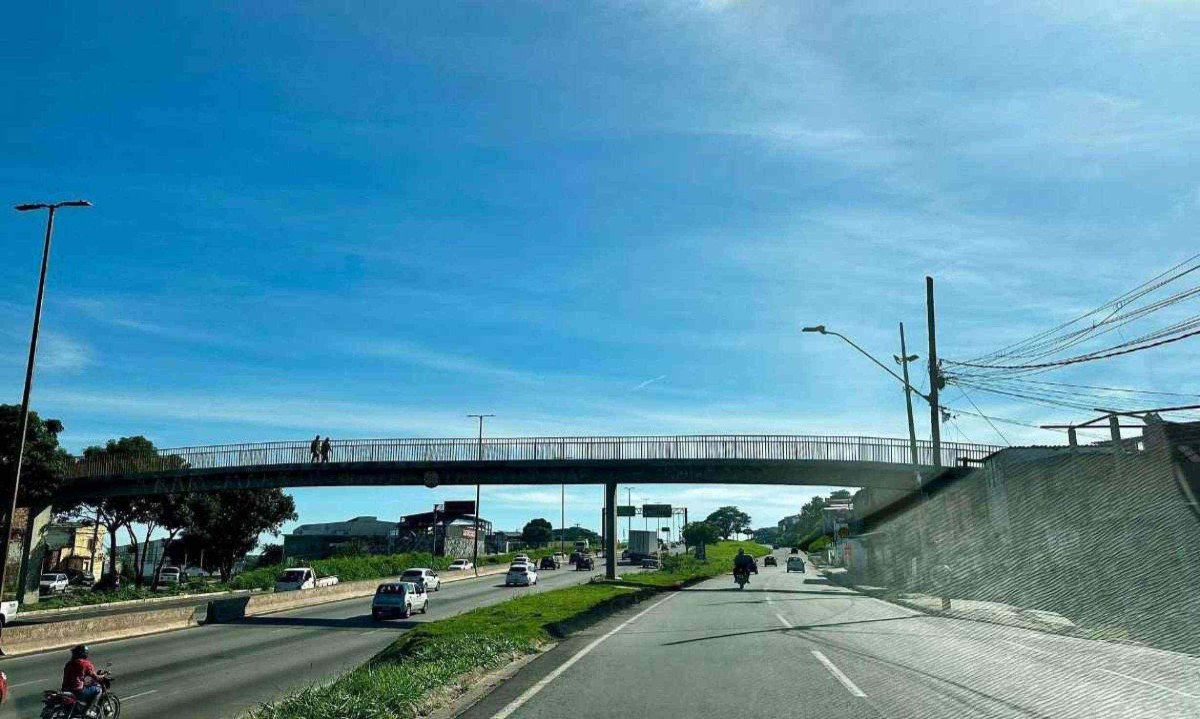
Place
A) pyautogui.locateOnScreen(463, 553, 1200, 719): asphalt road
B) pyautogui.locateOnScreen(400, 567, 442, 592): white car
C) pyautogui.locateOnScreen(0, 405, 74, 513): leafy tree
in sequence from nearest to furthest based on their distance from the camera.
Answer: pyautogui.locateOnScreen(463, 553, 1200, 719): asphalt road, pyautogui.locateOnScreen(0, 405, 74, 513): leafy tree, pyautogui.locateOnScreen(400, 567, 442, 592): white car

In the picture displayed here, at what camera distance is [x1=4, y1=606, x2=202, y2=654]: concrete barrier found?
24938mm

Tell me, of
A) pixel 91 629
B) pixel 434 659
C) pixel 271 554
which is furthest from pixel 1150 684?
pixel 271 554

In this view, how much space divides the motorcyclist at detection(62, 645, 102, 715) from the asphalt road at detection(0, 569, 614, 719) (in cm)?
142

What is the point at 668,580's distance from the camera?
52.4m

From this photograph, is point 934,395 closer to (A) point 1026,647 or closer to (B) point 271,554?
(A) point 1026,647

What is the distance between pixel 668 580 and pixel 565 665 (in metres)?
38.8

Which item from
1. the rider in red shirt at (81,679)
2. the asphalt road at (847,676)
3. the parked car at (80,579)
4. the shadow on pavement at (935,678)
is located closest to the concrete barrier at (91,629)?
the rider in red shirt at (81,679)

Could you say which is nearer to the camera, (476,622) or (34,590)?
(476,622)

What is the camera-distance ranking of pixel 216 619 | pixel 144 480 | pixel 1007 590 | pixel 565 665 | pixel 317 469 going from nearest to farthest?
1. pixel 565 665
2. pixel 1007 590
3. pixel 216 619
4. pixel 317 469
5. pixel 144 480

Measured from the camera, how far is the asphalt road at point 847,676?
10.2 meters

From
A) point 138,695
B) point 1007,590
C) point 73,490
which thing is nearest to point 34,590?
point 73,490

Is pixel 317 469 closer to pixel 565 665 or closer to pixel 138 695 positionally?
pixel 138 695

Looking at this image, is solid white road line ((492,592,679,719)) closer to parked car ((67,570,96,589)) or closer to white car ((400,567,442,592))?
white car ((400,567,442,592))

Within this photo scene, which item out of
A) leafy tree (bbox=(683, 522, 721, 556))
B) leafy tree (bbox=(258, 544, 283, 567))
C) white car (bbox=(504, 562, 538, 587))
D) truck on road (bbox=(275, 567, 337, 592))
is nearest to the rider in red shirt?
truck on road (bbox=(275, 567, 337, 592))
